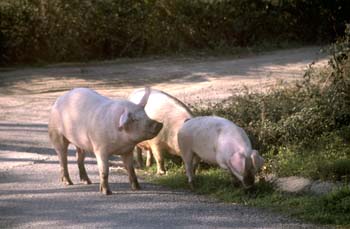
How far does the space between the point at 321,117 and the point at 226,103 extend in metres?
2.03

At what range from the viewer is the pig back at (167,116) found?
11.4 meters

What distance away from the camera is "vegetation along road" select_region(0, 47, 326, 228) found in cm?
848

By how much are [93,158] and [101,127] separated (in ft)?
11.5

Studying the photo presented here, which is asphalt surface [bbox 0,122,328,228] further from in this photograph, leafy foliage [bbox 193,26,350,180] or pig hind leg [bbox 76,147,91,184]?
leafy foliage [bbox 193,26,350,180]

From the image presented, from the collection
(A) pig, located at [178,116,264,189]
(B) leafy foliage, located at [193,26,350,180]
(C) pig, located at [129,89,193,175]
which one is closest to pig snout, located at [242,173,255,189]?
(A) pig, located at [178,116,264,189]

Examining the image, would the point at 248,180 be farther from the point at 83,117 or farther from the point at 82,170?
the point at 82,170

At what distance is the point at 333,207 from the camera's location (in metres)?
8.57

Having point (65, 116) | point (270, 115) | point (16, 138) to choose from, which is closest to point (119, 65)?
point (16, 138)

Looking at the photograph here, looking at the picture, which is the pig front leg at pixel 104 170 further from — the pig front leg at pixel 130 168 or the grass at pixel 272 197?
the grass at pixel 272 197

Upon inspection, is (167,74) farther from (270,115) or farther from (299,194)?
(299,194)

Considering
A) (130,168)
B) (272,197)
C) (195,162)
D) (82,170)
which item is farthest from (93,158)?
(272,197)

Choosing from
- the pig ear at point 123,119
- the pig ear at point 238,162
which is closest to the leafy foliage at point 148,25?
the pig ear at point 238,162

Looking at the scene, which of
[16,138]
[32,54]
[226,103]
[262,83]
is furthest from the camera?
[32,54]

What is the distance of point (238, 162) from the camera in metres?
9.49
